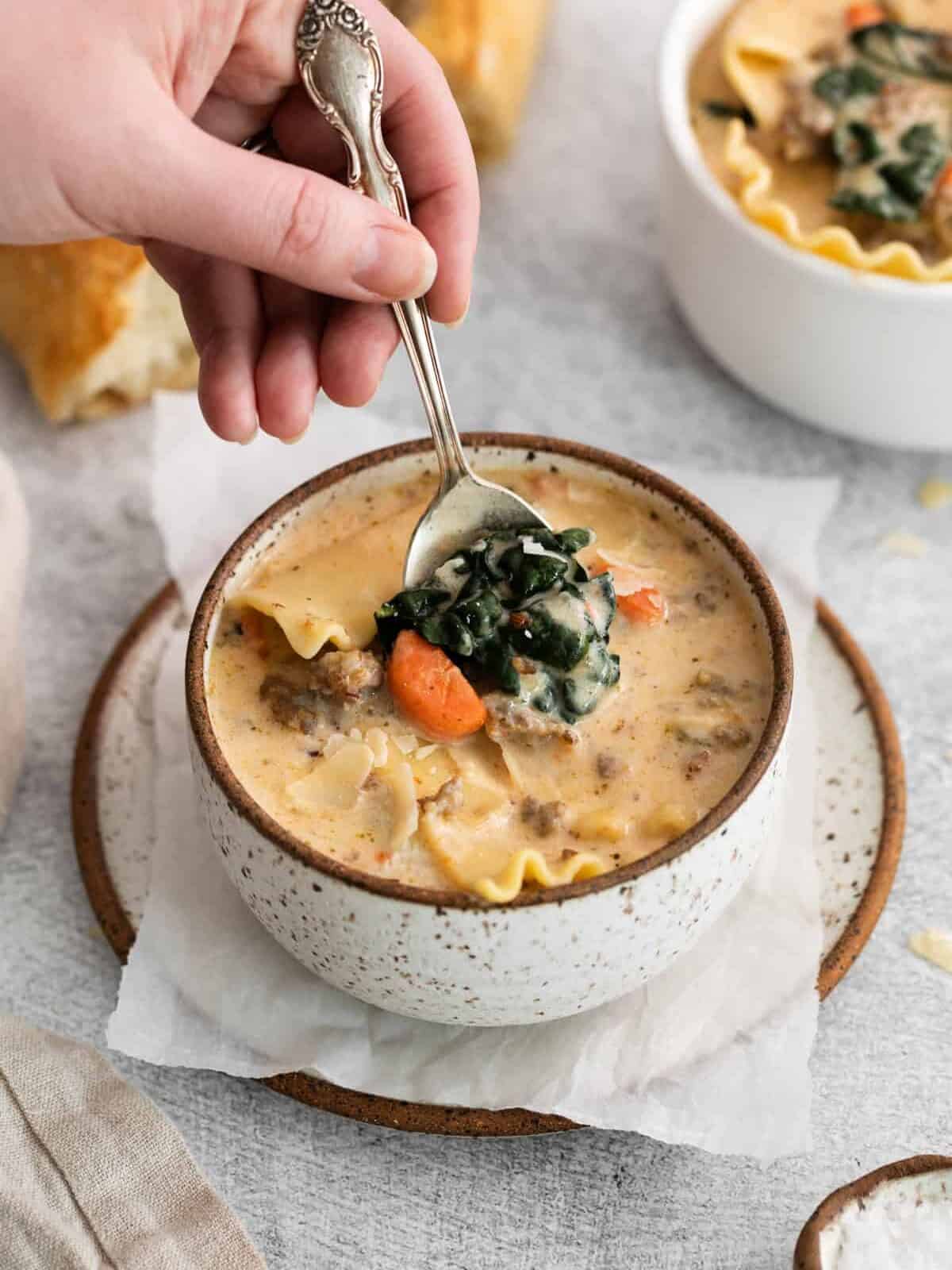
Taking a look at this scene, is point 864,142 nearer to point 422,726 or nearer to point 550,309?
point 550,309

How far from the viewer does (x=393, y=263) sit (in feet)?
6.59

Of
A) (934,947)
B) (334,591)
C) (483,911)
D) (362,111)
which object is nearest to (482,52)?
(362,111)

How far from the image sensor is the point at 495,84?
11.3 feet

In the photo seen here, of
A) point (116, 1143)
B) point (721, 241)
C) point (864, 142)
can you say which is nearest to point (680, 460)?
point (721, 241)

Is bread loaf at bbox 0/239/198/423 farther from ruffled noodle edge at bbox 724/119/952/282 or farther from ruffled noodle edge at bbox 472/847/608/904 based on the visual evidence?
ruffled noodle edge at bbox 472/847/608/904

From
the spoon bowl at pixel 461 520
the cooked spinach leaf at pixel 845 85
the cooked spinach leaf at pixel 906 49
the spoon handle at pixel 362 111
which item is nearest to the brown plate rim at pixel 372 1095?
the spoon bowl at pixel 461 520

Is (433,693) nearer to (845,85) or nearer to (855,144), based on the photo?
(855,144)

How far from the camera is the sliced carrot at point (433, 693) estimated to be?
2064 millimetres

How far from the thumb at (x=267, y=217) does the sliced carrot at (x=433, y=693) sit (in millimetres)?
479

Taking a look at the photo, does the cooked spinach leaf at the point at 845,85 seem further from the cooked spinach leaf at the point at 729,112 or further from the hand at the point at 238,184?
the hand at the point at 238,184

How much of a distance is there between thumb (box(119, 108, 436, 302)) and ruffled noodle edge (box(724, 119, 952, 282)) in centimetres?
109

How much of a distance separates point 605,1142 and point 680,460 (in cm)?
149

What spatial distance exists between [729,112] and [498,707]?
171cm

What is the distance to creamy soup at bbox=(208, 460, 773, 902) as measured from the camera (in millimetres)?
1969
